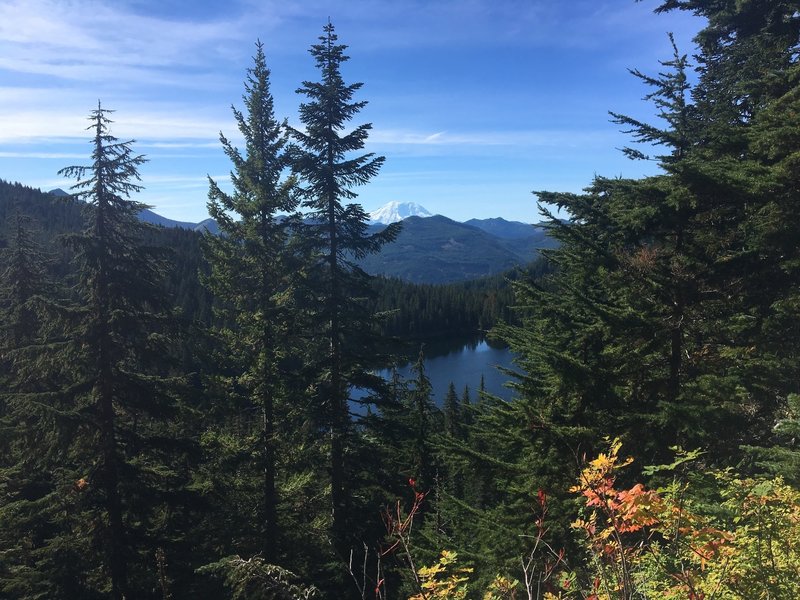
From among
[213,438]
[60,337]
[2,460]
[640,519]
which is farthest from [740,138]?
[2,460]

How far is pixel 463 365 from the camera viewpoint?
9119 centimetres

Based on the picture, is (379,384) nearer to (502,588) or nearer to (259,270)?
(259,270)

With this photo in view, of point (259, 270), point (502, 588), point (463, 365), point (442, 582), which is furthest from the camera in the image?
point (463, 365)

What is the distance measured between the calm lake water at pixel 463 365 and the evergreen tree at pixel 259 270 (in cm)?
4708

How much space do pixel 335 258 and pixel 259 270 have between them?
7.28 feet

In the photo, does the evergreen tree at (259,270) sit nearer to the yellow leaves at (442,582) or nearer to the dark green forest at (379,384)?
the dark green forest at (379,384)

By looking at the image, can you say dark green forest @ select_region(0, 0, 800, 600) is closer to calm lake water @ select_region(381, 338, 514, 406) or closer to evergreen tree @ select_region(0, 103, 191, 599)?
evergreen tree @ select_region(0, 103, 191, 599)

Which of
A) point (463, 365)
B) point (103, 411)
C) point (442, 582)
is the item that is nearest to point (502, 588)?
point (442, 582)

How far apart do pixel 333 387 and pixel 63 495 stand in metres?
6.72

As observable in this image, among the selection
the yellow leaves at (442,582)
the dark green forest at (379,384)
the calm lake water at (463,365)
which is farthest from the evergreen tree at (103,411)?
the calm lake water at (463,365)

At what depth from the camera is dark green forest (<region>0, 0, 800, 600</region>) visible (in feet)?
23.8

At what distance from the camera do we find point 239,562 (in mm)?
3730

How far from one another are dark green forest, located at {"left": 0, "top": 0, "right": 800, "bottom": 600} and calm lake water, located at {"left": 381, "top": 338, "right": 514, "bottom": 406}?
154 feet

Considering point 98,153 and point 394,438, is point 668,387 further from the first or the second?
point 98,153
